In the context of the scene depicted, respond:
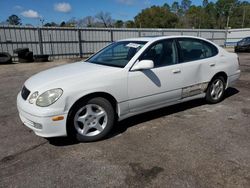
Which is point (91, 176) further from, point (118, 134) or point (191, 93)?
point (191, 93)

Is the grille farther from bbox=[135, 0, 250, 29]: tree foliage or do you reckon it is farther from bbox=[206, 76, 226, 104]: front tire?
bbox=[135, 0, 250, 29]: tree foliage

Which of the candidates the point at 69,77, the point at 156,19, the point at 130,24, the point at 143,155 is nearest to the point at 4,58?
the point at 69,77

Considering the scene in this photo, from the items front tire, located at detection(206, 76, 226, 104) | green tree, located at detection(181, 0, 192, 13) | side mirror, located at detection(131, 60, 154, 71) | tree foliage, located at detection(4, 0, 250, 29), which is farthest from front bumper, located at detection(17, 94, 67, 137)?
green tree, located at detection(181, 0, 192, 13)

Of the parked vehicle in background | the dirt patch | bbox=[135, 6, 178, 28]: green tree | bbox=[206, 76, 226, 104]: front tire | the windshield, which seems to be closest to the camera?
the dirt patch

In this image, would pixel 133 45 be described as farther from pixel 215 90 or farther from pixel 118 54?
pixel 215 90

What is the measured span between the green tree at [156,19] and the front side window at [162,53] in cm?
6906

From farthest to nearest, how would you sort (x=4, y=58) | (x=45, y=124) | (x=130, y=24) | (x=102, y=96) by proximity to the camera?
(x=130, y=24) < (x=4, y=58) < (x=102, y=96) < (x=45, y=124)

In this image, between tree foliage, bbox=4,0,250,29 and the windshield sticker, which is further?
tree foliage, bbox=4,0,250,29

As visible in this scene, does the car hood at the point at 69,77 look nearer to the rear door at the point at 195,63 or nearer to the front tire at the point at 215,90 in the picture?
the rear door at the point at 195,63

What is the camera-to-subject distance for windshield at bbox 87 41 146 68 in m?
3.88

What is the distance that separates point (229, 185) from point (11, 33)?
57.4 feet

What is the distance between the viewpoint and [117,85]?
136 inches

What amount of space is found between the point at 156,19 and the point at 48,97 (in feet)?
238

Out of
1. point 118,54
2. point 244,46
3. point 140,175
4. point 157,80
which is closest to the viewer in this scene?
point 140,175
